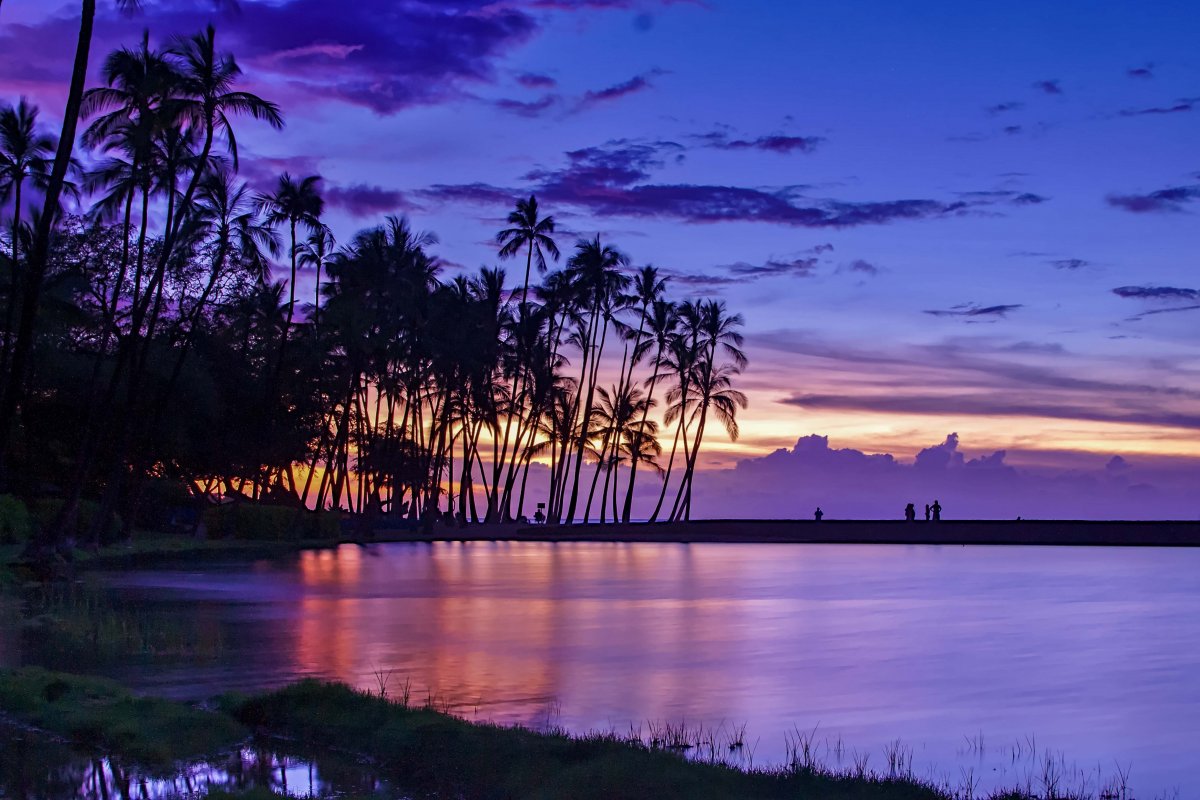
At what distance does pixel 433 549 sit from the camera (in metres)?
52.1

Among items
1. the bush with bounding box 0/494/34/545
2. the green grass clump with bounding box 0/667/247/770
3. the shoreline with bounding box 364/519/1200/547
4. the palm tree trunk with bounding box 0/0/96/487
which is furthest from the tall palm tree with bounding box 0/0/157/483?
the shoreline with bounding box 364/519/1200/547

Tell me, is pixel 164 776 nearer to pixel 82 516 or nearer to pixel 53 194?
pixel 53 194

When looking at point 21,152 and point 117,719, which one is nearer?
point 117,719

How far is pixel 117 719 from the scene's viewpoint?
32.1ft

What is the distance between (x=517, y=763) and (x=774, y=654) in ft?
31.5

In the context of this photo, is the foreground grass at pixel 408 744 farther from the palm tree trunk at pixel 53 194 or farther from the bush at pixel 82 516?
the bush at pixel 82 516

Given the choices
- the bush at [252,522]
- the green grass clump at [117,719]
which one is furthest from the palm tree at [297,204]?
the green grass clump at [117,719]

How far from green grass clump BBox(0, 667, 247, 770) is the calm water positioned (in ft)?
4.57

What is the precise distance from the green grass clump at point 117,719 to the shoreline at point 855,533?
49102mm

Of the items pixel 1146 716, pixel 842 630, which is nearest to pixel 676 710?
pixel 1146 716

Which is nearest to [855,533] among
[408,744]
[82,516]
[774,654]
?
[82,516]

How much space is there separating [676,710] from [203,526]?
4279cm

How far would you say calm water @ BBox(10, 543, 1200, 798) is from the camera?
11.9 m

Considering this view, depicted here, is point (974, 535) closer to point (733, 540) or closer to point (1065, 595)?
point (733, 540)
